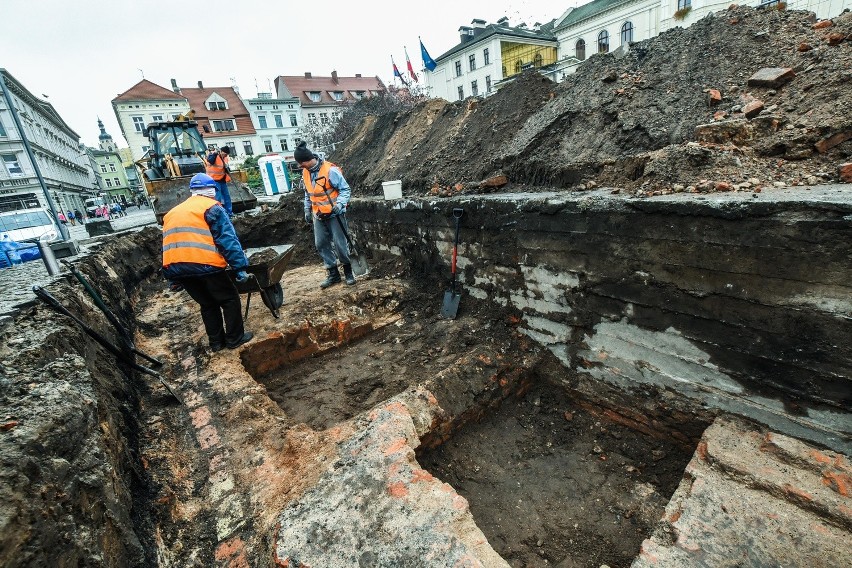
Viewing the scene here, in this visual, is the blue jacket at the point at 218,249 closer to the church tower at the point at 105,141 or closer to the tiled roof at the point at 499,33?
the tiled roof at the point at 499,33

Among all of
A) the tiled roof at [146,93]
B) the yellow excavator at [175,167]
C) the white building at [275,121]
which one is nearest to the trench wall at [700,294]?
the yellow excavator at [175,167]

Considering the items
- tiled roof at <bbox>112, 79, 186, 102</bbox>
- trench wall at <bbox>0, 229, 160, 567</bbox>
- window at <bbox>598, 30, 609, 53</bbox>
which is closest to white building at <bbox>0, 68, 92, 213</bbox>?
tiled roof at <bbox>112, 79, 186, 102</bbox>

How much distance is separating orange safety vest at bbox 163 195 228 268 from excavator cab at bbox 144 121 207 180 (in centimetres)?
660

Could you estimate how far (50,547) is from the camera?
111cm

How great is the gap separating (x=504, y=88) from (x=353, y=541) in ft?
20.4

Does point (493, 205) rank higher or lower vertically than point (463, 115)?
lower

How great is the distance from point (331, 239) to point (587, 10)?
25.7 m

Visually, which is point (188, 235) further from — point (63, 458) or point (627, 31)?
point (627, 31)

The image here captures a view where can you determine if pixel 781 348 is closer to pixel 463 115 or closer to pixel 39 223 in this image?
pixel 463 115

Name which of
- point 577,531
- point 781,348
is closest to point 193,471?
point 577,531

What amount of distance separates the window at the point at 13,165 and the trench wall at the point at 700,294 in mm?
40305

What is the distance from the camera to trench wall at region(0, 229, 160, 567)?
1.10 metres

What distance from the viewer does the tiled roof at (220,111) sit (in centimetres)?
3303

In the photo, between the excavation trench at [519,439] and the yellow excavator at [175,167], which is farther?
the yellow excavator at [175,167]
